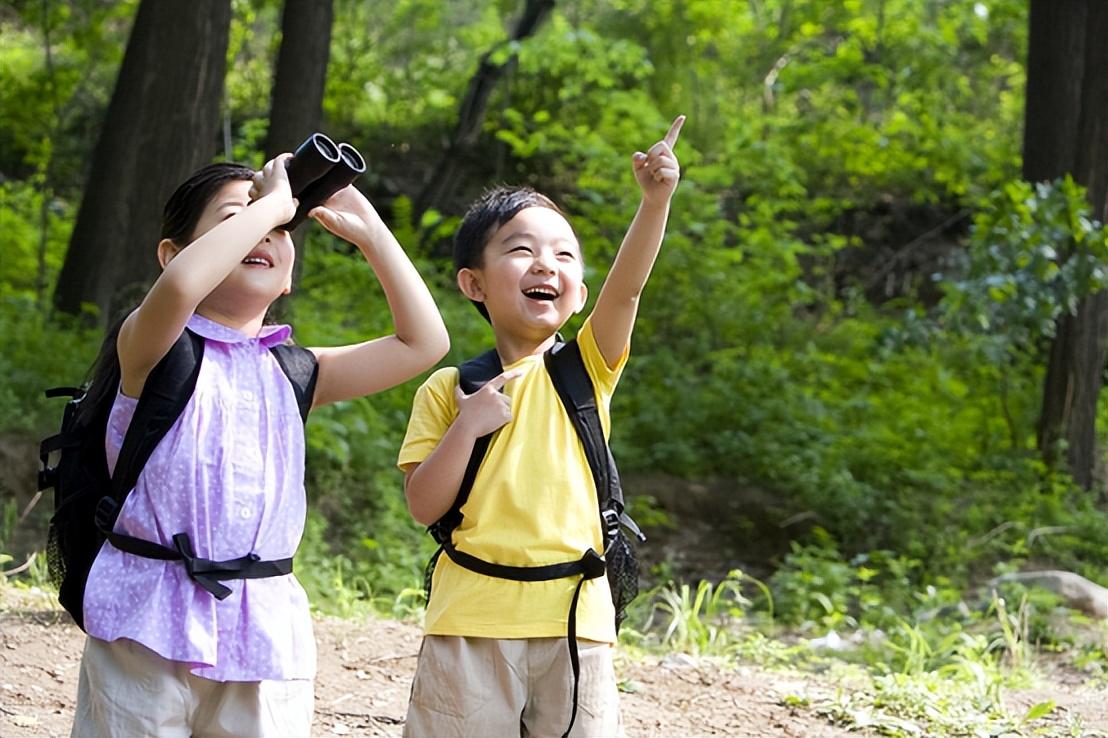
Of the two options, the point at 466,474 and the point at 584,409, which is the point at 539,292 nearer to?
the point at 584,409

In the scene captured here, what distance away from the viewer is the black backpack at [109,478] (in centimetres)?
242

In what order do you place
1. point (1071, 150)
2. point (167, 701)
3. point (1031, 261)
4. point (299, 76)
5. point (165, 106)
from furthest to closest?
point (1071, 150), point (299, 76), point (165, 106), point (1031, 261), point (167, 701)

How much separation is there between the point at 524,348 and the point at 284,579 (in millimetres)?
704

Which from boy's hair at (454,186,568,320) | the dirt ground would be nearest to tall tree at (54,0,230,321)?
the dirt ground

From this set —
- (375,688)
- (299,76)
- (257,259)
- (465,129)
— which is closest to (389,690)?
(375,688)

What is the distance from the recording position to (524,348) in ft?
9.53

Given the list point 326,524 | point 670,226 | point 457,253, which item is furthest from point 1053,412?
point 457,253

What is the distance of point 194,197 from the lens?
2.65 meters

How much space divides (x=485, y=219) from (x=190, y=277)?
0.76 meters

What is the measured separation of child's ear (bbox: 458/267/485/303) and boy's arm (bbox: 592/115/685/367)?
274mm

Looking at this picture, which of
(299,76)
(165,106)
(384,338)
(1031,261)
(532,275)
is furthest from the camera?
(299,76)

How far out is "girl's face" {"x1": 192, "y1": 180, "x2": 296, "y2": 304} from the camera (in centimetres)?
256

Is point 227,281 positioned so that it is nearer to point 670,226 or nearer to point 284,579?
point 284,579

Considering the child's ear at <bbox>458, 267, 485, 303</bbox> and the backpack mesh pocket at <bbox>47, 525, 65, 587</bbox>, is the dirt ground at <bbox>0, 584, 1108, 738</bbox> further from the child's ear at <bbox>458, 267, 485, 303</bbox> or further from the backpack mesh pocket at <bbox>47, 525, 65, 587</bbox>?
the child's ear at <bbox>458, 267, 485, 303</bbox>
